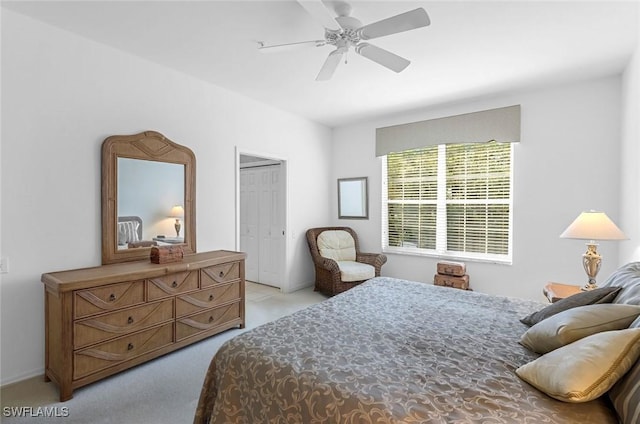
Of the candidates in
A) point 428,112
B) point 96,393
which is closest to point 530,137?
point 428,112

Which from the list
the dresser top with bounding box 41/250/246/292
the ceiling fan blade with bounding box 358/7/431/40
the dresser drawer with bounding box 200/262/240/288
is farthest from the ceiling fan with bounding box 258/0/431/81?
the dresser drawer with bounding box 200/262/240/288

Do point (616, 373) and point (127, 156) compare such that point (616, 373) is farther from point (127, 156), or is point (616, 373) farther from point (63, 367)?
point (127, 156)

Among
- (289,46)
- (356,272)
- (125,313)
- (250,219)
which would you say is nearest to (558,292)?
(356,272)

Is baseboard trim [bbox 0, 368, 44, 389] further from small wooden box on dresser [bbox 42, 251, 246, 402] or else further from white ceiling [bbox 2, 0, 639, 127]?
white ceiling [bbox 2, 0, 639, 127]

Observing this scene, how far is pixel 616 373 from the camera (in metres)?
1.05

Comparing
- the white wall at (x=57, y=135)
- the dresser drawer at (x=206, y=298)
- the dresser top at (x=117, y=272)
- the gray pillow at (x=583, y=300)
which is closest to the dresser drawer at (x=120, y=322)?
the dresser drawer at (x=206, y=298)

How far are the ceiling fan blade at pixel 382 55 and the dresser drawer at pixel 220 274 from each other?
2402mm

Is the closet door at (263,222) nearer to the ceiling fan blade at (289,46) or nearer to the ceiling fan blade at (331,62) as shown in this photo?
the ceiling fan blade at (331,62)

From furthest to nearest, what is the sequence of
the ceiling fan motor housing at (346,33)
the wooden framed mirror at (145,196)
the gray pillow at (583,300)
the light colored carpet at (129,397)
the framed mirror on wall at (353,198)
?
the framed mirror on wall at (353,198), the wooden framed mirror at (145,196), the ceiling fan motor housing at (346,33), the light colored carpet at (129,397), the gray pillow at (583,300)

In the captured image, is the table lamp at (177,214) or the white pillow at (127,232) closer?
the white pillow at (127,232)

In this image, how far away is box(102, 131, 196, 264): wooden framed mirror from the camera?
284 centimetres

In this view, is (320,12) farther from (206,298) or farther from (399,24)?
(206,298)

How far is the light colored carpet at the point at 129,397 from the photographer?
2.00 metres

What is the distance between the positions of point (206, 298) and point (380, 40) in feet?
9.45
